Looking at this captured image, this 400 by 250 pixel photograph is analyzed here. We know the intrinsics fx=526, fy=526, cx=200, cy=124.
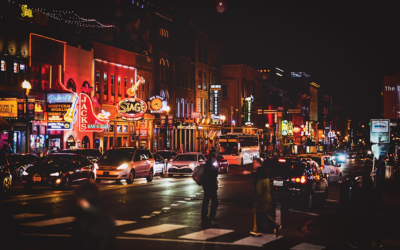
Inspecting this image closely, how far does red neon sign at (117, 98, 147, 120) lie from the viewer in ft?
151

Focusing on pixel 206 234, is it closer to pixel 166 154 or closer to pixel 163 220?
pixel 163 220

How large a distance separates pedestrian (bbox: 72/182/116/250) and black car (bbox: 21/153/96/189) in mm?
17733

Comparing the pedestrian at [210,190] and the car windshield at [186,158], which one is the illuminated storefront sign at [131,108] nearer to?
the car windshield at [186,158]

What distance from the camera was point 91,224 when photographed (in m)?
5.66

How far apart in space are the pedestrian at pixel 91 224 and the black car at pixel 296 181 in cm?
1182

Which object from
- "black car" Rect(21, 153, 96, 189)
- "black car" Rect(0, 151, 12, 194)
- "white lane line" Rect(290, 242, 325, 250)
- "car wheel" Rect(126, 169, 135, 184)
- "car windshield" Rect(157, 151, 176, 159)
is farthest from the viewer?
"car windshield" Rect(157, 151, 176, 159)

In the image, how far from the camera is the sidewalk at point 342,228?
1189cm

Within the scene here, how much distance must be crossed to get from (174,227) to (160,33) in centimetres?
4780

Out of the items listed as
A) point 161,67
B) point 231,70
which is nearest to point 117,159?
point 161,67

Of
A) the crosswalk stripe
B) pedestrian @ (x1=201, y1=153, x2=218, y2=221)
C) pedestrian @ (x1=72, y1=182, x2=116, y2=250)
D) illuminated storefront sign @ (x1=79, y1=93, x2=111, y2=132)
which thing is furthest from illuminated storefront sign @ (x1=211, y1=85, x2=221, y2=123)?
pedestrian @ (x1=72, y1=182, x2=116, y2=250)

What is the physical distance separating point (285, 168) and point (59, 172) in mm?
10468

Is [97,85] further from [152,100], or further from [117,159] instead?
[117,159]

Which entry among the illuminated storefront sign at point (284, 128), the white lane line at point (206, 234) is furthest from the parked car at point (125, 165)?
the illuminated storefront sign at point (284, 128)

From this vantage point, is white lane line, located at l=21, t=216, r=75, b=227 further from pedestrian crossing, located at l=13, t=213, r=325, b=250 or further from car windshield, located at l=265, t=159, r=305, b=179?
car windshield, located at l=265, t=159, r=305, b=179
